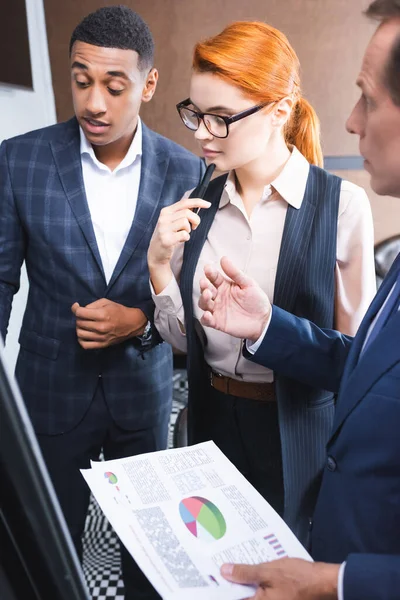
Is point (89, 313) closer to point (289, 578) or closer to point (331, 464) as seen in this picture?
point (331, 464)

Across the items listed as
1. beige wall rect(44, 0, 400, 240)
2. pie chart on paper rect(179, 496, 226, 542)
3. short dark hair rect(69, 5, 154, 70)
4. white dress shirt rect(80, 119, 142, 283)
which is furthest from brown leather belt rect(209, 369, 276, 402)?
beige wall rect(44, 0, 400, 240)

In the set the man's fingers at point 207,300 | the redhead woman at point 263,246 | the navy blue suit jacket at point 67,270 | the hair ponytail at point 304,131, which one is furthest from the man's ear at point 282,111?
the man's fingers at point 207,300

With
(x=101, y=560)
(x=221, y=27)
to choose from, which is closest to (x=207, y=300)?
(x=101, y=560)

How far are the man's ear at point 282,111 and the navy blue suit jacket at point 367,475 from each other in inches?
20.8

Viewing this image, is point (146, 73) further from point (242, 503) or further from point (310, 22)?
point (310, 22)

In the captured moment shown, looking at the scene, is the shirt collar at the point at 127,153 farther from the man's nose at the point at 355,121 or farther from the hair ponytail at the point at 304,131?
the man's nose at the point at 355,121

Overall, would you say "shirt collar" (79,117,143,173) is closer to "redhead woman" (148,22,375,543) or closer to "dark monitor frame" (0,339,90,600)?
"redhead woman" (148,22,375,543)

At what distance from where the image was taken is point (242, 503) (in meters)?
0.86

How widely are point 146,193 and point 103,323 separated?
1.29 feet

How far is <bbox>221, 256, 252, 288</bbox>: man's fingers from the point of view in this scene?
3.59 feet

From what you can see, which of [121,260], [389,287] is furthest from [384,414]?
[121,260]

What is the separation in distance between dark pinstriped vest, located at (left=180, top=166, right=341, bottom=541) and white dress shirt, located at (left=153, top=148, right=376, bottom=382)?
0.02 m

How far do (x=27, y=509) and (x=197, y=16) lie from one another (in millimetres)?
3500

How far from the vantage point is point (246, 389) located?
1.37 meters
